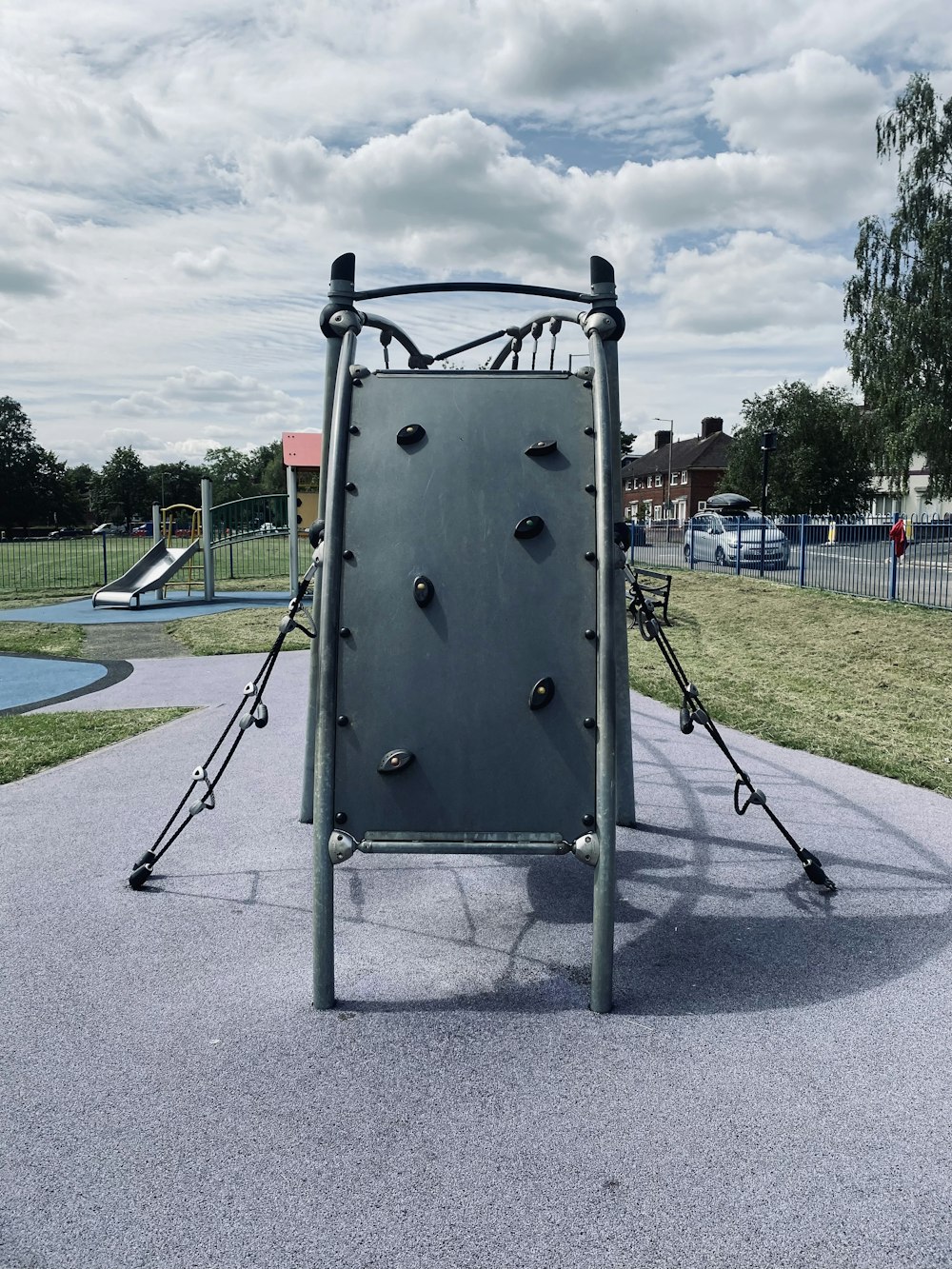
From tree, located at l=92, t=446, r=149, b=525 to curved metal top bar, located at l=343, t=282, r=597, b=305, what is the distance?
114895 mm

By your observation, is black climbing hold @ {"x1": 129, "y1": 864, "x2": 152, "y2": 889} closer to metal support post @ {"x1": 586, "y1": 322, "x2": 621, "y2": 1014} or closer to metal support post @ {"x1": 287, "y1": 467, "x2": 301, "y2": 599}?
metal support post @ {"x1": 586, "y1": 322, "x2": 621, "y2": 1014}

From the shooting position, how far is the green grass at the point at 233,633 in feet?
39.8

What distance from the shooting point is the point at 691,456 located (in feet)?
268

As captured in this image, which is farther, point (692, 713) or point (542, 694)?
point (692, 713)

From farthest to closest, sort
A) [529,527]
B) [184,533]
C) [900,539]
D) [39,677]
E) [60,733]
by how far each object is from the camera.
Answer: [184,533]
[900,539]
[39,677]
[60,733]
[529,527]

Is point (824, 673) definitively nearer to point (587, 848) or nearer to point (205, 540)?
point (587, 848)

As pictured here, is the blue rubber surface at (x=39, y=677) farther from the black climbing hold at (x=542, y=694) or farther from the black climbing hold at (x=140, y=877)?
the black climbing hold at (x=542, y=694)

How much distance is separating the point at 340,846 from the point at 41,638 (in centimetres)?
1196

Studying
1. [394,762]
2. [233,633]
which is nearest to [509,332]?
[394,762]

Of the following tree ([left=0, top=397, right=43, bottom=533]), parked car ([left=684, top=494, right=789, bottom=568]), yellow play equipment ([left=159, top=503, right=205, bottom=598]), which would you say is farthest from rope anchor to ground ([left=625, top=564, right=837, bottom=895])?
tree ([left=0, top=397, right=43, bottom=533])

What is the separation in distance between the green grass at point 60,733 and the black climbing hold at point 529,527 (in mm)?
4147

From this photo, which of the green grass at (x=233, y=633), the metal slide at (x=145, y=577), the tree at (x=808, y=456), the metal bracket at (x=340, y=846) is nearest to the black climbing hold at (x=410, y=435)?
the metal bracket at (x=340, y=846)

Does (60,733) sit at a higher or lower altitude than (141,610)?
lower

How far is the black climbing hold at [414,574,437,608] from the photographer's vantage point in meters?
3.19
